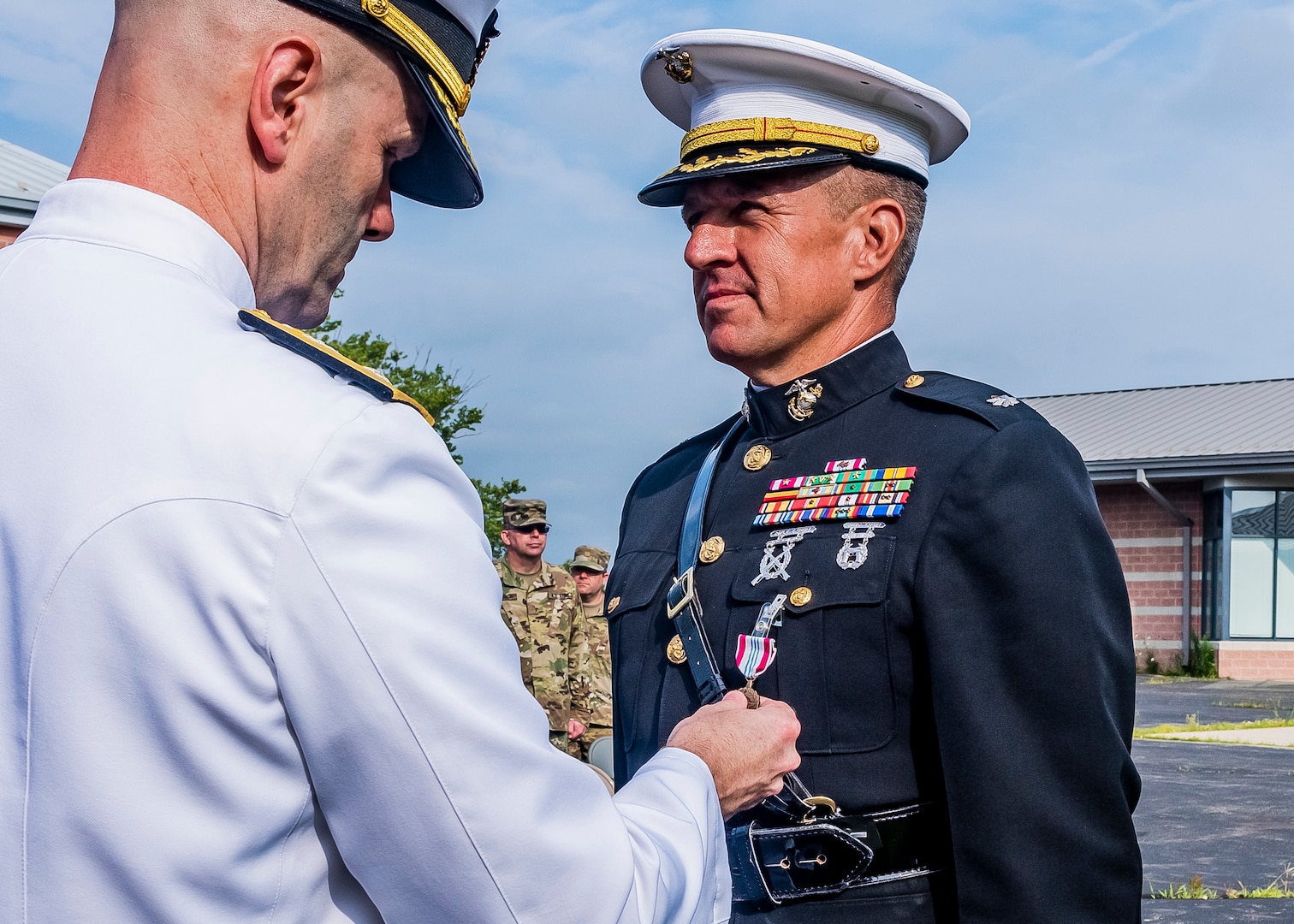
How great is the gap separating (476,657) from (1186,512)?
948 inches

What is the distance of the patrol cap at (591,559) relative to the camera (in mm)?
11641

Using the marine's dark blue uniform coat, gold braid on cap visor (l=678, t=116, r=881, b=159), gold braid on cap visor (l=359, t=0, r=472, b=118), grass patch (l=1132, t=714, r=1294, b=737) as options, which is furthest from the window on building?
gold braid on cap visor (l=359, t=0, r=472, b=118)

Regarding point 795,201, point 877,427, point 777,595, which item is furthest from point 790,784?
point 795,201

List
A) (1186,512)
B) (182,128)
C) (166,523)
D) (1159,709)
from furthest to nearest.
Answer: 1. (1186,512)
2. (1159,709)
3. (182,128)
4. (166,523)

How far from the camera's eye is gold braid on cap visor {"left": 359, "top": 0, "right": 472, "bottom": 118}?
1.39 metres

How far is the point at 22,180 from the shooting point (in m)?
12.4

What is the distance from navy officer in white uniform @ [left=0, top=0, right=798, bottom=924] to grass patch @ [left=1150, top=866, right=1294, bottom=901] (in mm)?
6127

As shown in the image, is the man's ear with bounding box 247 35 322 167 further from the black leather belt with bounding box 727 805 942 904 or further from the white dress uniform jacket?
the black leather belt with bounding box 727 805 942 904

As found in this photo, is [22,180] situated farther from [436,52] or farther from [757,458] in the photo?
[436,52]

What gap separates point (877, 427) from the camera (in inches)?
101

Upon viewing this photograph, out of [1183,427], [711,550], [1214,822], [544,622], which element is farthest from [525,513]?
[1183,427]

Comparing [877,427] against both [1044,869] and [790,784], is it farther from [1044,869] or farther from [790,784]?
[1044,869]

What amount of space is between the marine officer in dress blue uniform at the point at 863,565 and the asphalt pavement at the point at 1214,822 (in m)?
4.42

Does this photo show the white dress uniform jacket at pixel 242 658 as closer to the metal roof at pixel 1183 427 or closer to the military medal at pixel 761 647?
the military medal at pixel 761 647
